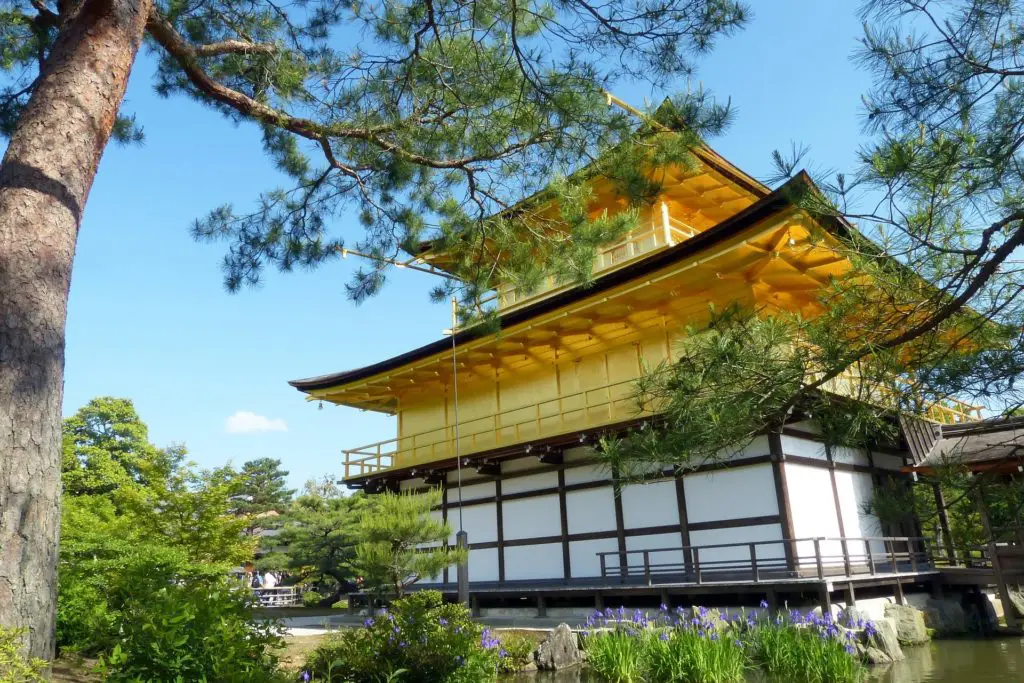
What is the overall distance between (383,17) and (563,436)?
7.43 meters

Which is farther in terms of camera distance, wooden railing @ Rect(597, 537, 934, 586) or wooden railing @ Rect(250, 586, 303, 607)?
wooden railing @ Rect(250, 586, 303, 607)

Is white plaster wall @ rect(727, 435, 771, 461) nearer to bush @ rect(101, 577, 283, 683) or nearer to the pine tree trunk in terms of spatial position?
bush @ rect(101, 577, 283, 683)

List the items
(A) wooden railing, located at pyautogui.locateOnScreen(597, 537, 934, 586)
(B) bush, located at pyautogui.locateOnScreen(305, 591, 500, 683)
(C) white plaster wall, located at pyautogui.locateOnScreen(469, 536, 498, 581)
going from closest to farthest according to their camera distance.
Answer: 1. (B) bush, located at pyautogui.locateOnScreen(305, 591, 500, 683)
2. (A) wooden railing, located at pyautogui.locateOnScreen(597, 537, 934, 586)
3. (C) white plaster wall, located at pyautogui.locateOnScreen(469, 536, 498, 581)

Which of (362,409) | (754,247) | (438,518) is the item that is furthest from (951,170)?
(362,409)

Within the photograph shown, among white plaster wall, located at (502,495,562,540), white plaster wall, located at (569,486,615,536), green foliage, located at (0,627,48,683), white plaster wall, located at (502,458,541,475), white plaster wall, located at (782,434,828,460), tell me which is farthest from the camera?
white plaster wall, located at (502,458,541,475)

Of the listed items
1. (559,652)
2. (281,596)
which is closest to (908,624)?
(559,652)

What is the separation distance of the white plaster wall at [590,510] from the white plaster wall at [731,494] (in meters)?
1.42

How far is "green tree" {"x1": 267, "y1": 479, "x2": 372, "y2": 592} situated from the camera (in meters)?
20.9

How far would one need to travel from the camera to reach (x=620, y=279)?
11055 mm

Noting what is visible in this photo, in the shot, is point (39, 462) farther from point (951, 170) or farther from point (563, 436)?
point (563, 436)

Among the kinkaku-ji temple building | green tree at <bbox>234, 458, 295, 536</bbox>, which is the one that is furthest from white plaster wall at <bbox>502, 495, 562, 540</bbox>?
green tree at <bbox>234, 458, 295, 536</bbox>

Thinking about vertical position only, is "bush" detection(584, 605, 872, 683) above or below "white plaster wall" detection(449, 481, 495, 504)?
below

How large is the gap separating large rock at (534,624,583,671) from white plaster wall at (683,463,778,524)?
333cm

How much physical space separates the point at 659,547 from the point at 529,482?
2.98 m
